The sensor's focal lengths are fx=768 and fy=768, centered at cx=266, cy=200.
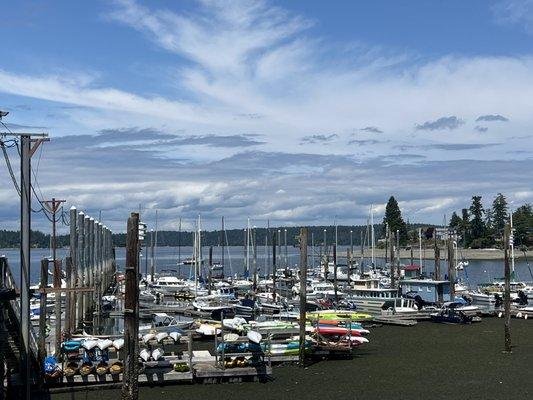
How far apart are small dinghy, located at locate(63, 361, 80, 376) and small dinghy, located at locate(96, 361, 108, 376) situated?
671 mm

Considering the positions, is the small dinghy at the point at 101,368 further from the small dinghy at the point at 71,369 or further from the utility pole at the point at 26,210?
the utility pole at the point at 26,210

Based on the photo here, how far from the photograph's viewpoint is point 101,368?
26.3 metres

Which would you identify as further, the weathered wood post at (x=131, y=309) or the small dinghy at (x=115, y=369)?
the small dinghy at (x=115, y=369)

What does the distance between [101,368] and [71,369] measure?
996mm

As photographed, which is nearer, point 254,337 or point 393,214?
point 254,337

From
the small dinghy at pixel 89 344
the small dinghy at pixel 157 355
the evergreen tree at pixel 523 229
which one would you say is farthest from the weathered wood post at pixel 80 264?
the evergreen tree at pixel 523 229

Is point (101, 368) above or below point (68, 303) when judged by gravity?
below

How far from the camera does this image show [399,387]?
26.1m

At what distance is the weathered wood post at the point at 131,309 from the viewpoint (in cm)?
1973

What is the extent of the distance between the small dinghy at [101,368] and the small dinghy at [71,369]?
67 centimetres

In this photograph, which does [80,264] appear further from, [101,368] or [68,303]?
[101,368]

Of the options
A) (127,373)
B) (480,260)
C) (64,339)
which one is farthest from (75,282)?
(480,260)

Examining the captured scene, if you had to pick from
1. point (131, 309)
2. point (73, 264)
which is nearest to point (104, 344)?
point (131, 309)

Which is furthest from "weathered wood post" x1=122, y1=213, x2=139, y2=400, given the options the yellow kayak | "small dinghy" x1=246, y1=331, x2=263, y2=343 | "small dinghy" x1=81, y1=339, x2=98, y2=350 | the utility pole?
the yellow kayak
